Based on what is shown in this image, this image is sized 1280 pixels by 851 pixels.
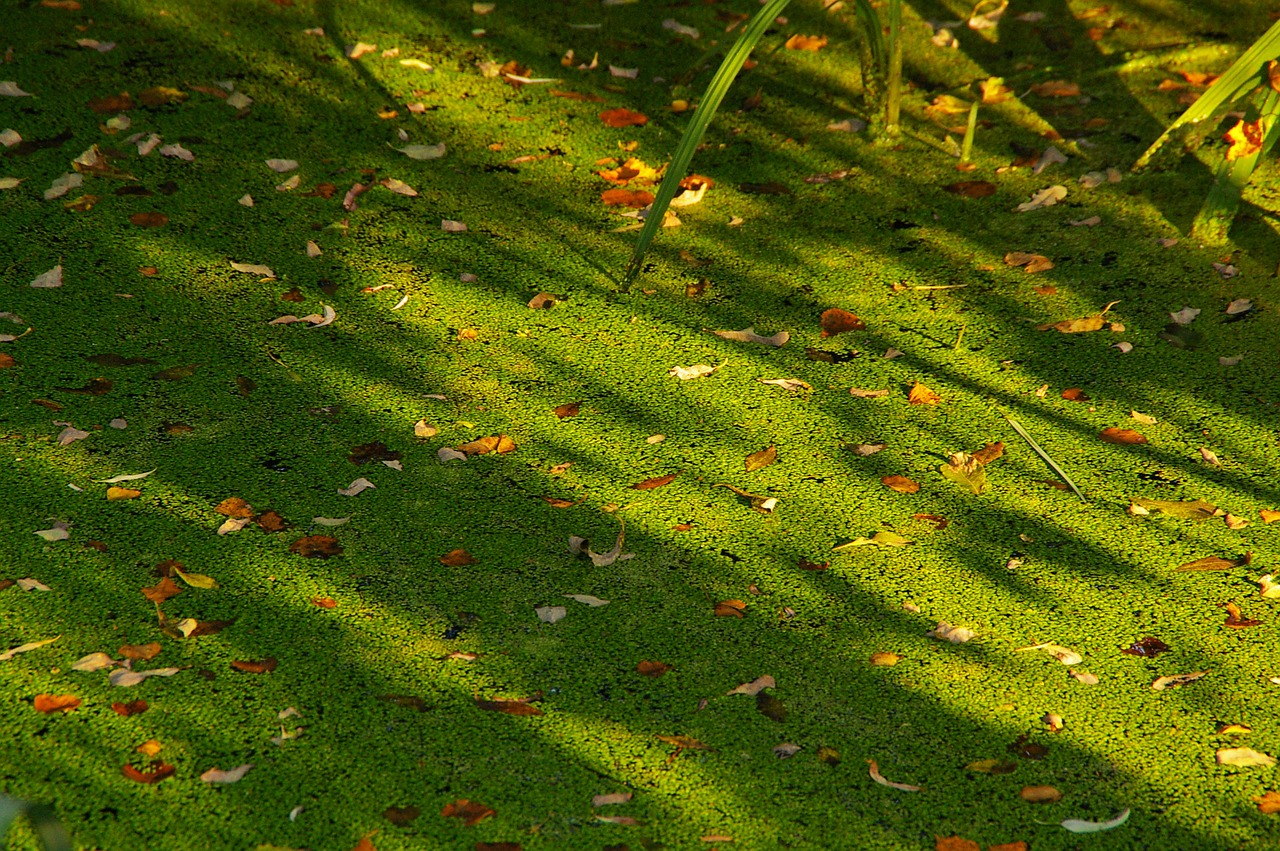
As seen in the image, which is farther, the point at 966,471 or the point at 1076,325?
the point at 1076,325

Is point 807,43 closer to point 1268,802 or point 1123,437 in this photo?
point 1123,437

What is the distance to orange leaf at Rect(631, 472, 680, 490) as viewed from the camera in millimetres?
2309

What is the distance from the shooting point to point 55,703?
5.82 feet

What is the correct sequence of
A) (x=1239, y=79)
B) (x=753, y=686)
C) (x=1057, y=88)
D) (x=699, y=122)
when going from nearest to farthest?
1. (x=753, y=686)
2. (x=699, y=122)
3. (x=1239, y=79)
4. (x=1057, y=88)

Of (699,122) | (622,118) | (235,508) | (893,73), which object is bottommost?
(235,508)

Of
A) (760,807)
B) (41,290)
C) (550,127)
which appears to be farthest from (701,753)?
(550,127)

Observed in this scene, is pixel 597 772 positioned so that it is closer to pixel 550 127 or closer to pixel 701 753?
pixel 701 753

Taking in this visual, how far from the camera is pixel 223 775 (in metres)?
1.68

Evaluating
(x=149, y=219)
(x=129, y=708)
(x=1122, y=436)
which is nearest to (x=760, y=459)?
(x=1122, y=436)

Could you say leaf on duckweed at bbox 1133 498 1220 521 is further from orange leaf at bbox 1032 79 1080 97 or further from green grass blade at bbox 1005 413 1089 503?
orange leaf at bbox 1032 79 1080 97

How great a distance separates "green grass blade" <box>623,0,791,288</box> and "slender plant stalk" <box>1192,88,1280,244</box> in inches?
50.3

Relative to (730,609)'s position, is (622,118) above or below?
above

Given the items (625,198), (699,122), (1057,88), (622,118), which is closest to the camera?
(699,122)

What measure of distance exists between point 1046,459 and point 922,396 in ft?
1.02
